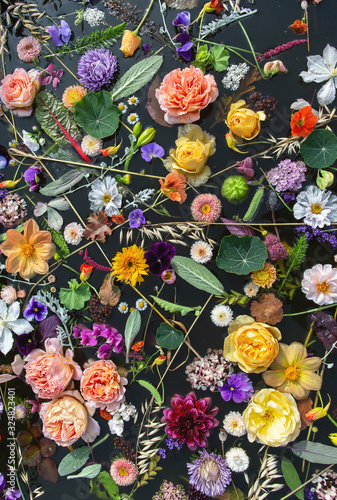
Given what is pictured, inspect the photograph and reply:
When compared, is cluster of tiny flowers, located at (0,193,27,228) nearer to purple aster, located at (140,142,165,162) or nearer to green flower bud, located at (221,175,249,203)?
→ purple aster, located at (140,142,165,162)

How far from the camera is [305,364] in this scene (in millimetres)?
899

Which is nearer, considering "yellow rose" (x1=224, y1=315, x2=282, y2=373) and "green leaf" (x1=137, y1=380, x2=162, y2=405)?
"yellow rose" (x1=224, y1=315, x2=282, y2=373)

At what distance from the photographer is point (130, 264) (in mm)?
948

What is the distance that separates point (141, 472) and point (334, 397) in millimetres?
537

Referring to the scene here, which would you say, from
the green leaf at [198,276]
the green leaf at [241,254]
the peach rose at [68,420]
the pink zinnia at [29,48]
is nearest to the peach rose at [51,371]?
the peach rose at [68,420]

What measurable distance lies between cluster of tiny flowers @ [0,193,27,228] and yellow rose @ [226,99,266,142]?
24.0 inches

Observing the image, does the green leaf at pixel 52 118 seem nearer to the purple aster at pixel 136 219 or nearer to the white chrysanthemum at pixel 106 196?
the white chrysanthemum at pixel 106 196

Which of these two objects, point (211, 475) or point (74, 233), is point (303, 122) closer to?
point (74, 233)

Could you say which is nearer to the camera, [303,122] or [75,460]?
[303,122]

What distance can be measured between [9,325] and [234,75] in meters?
0.91

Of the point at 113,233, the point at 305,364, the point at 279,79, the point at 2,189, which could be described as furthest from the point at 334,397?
the point at 2,189

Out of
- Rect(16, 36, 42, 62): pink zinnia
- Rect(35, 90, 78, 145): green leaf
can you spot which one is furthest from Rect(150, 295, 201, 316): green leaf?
Rect(16, 36, 42, 62): pink zinnia

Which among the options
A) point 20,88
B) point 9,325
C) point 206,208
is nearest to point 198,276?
point 206,208

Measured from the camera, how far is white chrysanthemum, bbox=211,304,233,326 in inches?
36.7
